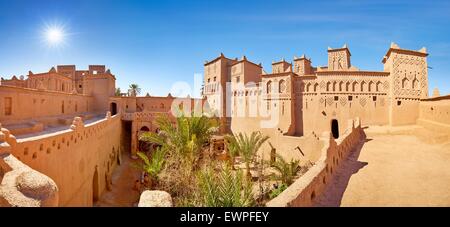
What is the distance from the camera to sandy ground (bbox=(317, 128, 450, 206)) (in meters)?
7.21

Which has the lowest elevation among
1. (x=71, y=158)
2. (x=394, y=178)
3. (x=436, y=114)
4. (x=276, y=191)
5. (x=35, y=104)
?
(x=276, y=191)

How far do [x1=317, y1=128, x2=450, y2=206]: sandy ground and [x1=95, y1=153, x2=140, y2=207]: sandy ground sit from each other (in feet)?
43.4

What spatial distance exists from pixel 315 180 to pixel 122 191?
1568 centimetres

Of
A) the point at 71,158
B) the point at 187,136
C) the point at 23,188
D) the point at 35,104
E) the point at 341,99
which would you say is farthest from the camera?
the point at 341,99

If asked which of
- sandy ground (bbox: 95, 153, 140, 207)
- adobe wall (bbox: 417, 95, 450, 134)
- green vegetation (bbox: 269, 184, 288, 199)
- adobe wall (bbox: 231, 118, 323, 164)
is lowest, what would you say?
sandy ground (bbox: 95, 153, 140, 207)

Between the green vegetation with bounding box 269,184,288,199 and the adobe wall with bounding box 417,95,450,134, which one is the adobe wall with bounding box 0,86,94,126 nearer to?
the green vegetation with bounding box 269,184,288,199

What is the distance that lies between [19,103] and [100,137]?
191 inches

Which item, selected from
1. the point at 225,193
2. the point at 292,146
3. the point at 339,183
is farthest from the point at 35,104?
A: the point at 292,146

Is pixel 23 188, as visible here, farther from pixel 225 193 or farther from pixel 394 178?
pixel 394 178

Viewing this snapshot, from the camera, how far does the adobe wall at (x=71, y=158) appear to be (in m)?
7.41

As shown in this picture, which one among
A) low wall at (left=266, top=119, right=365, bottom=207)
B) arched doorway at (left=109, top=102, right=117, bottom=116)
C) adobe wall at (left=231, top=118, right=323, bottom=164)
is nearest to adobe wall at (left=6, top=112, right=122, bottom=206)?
low wall at (left=266, top=119, right=365, bottom=207)

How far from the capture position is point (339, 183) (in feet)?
28.9

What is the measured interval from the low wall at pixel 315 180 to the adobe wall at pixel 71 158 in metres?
7.09
